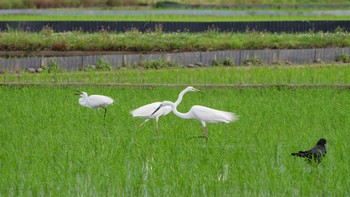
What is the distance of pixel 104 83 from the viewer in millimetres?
15000

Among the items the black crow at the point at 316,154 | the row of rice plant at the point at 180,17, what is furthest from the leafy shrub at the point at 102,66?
the row of rice plant at the point at 180,17

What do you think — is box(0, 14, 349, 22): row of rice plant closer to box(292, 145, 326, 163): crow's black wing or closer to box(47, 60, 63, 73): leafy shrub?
box(47, 60, 63, 73): leafy shrub

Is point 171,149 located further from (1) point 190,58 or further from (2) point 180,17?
(2) point 180,17

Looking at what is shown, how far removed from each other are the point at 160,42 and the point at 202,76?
6.00 m

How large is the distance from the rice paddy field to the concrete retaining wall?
3184 millimetres

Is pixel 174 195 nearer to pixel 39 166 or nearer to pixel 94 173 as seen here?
pixel 94 173

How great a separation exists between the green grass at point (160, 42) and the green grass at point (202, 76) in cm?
416

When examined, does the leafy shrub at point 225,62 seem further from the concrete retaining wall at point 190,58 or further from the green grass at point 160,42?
the green grass at point 160,42

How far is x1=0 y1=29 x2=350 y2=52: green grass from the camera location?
2194 cm

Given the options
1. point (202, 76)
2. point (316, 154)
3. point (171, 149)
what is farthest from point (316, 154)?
point (202, 76)

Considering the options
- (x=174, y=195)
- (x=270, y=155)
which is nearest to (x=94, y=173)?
(x=174, y=195)

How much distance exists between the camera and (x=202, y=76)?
1623 cm

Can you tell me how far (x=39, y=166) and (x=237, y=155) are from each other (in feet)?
6.07

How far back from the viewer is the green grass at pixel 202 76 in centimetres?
1563
